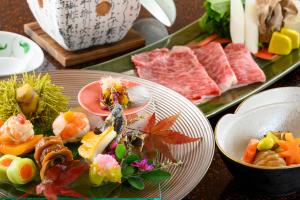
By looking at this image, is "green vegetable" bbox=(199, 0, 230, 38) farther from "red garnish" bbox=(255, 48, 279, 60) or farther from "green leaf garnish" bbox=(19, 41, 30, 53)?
"green leaf garnish" bbox=(19, 41, 30, 53)

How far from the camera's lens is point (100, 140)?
0.94 m

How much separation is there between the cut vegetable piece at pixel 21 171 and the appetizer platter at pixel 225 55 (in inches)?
18.7

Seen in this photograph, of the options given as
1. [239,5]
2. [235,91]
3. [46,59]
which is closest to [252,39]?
[239,5]

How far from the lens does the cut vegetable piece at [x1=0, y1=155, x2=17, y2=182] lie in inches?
35.4

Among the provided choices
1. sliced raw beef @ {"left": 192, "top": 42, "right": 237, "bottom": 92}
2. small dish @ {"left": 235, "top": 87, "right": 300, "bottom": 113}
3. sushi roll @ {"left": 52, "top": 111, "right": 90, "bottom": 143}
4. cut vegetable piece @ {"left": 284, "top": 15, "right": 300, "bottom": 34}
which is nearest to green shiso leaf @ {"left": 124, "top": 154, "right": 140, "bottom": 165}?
sushi roll @ {"left": 52, "top": 111, "right": 90, "bottom": 143}

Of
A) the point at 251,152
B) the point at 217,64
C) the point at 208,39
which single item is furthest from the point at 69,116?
the point at 208,39

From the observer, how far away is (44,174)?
0.89m

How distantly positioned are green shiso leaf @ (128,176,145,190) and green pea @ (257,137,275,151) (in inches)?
9.6

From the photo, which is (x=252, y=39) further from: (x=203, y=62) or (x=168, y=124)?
(x=168, y=124)

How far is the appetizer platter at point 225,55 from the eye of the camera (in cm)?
136

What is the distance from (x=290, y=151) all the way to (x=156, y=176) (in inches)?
10.2

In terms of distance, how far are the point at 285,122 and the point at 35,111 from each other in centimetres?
50

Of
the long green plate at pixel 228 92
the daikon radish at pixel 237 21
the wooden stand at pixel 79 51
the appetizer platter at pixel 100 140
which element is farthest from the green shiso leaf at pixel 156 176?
the daikon radish at pixel 237 21

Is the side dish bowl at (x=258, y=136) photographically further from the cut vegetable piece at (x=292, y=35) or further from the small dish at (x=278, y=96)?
the cut vegetable piece at (x=292, y=35)
